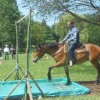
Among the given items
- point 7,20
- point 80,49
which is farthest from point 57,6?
point 7,20

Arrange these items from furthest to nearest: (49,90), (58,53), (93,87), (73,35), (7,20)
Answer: (7,20), (58,53), (73,35), (93,87), (49,90)

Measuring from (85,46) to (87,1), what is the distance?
8325 millimetres

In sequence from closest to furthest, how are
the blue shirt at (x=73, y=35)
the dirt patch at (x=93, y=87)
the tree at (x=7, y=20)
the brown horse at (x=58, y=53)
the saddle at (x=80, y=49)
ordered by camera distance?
the dirt patch at (x=93, y=87), the blue shirt at (x=73, y=35), the brown horse at (x=58, y=53), the saddle at (x=80, y=49), the tree at (x=7, y=20)

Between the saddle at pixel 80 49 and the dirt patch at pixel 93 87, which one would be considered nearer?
the dirt patch at pixel 93 87

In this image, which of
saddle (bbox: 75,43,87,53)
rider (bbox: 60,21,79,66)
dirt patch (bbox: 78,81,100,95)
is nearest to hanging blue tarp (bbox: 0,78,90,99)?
dirt patch (bbox: 78,81,100,95)

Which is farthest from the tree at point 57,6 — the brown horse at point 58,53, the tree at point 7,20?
the tree at point 7,20

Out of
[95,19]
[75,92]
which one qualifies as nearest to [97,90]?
[75,92]

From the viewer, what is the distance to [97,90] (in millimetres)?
13695

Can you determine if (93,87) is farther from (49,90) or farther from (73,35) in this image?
(49,90)

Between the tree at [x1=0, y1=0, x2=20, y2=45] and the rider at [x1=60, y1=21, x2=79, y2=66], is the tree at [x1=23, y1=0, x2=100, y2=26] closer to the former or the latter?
the rider at [x1=60, y1=21, x2=79, y2=66]

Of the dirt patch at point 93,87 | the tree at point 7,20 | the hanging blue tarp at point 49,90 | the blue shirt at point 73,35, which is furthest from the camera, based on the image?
the tree at point 7,20

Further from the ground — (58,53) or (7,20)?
(7,20)

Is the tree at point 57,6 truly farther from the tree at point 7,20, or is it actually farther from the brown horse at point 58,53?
the tree at point 7,20

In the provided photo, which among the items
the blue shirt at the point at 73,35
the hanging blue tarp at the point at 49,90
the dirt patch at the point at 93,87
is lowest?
the dirt patch at the point at 93,87
